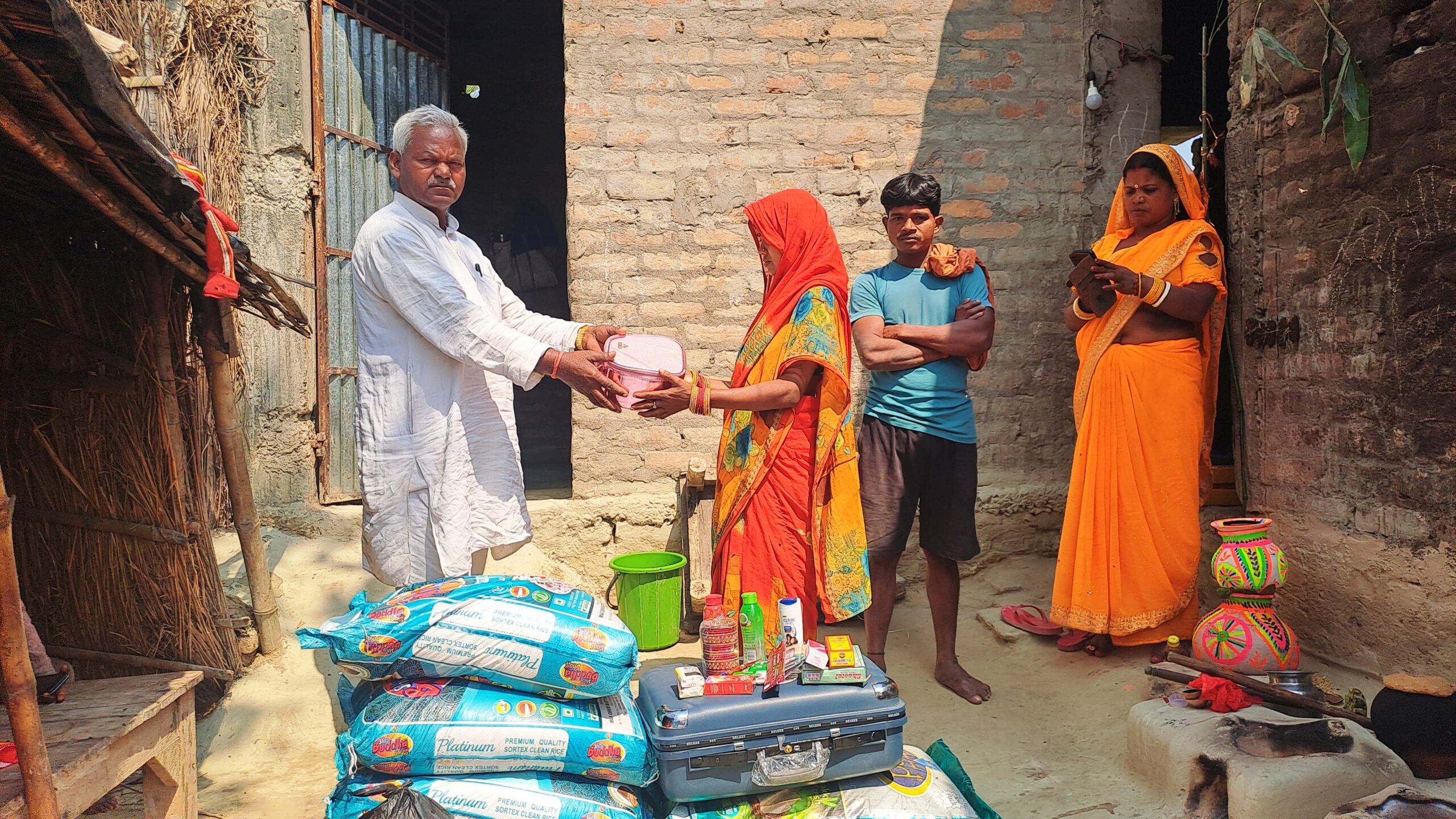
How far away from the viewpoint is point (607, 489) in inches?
189

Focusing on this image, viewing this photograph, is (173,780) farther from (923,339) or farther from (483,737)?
(923,339)

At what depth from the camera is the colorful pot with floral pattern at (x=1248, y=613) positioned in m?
3.10

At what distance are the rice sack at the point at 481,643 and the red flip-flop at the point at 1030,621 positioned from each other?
2.24 metres

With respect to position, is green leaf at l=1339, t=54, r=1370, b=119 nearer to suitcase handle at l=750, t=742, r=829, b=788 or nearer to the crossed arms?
the crossed arms

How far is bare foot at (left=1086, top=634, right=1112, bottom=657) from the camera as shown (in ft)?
12.3

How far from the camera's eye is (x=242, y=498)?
3709 mm

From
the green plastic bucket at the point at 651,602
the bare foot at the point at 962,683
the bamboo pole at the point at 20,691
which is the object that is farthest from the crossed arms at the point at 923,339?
the bamboo pole at the point at 20,691

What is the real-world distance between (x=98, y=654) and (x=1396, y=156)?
484cm

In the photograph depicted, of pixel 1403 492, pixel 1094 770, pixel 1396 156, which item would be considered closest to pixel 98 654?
pixel 1094 770

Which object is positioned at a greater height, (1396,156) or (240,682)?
(1396,156)

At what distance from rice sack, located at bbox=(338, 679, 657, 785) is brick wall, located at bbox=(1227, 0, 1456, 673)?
259 centimetres

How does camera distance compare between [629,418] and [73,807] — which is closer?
[73,807]

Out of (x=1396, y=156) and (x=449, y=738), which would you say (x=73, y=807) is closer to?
(x=449, y=738)

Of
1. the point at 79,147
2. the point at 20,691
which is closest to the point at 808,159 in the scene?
the point at 79,147
